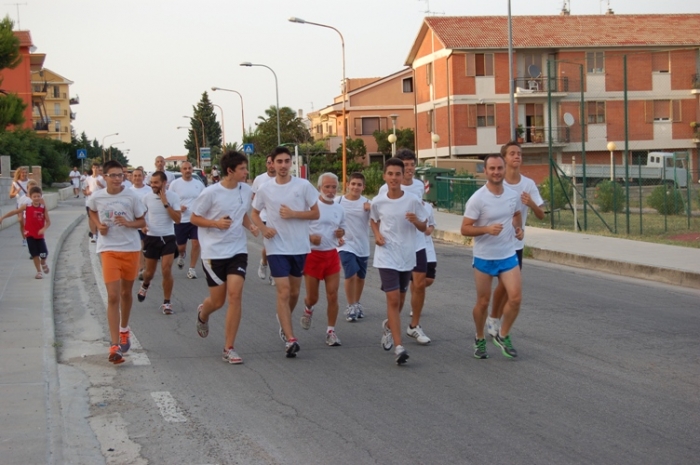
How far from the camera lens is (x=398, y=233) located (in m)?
8.35

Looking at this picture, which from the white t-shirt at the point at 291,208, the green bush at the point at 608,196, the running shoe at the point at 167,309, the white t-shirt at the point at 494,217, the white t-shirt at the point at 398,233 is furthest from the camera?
the green bush at the point at 608,196

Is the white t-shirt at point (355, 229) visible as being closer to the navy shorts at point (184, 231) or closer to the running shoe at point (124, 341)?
the running shoe at point (124, 341)

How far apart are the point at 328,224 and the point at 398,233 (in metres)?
1.36

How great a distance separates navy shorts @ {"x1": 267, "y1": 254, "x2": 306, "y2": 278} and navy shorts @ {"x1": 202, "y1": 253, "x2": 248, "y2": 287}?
11.7 inches

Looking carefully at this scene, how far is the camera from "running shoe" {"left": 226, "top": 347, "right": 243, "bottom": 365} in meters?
8.36

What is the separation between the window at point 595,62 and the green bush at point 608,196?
27473mm

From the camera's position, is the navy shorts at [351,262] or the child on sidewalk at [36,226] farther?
the child on sidewalk at [36,226]

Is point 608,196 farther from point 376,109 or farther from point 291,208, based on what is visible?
point 376,109

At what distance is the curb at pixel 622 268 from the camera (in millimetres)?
14016

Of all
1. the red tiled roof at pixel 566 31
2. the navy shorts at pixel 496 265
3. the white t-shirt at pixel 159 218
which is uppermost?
the red tiled roof at pixel 566 31

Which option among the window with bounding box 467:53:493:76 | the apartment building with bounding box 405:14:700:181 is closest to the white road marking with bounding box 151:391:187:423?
the apartment building with bounding box 405:14:700:181

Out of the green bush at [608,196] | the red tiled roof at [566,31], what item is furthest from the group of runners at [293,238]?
the red tiled roof at [566,31]

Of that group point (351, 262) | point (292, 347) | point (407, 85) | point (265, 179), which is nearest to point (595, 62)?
point (407, 85)

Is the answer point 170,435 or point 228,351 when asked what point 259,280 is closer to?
point 228,351
